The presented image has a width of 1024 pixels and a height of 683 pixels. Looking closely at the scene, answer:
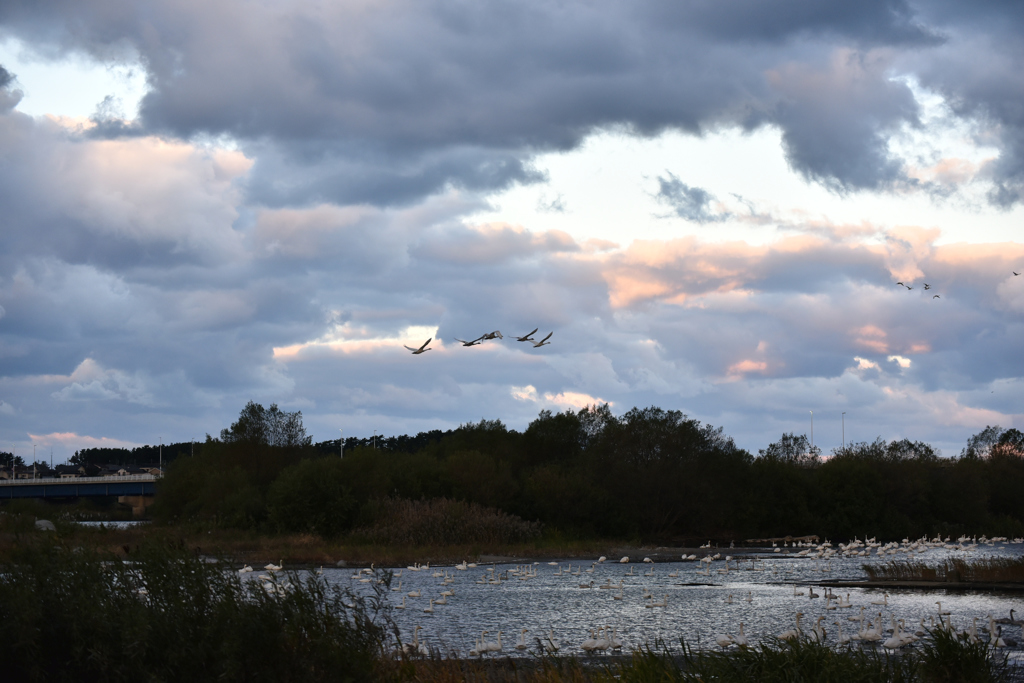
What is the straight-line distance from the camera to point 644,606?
35250 mm

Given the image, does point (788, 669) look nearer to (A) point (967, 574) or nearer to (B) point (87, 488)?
(A) point (967, 574)

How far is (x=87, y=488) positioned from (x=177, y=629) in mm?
161283

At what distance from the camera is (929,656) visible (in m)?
15.5

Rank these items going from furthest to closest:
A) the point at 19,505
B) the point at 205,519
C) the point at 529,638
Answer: the point at 205,519, the point at 19,505, the point at 529,638

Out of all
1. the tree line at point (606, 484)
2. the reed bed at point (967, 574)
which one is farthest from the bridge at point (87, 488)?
the reed bed at point (967, 574)

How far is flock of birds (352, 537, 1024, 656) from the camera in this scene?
21989mm

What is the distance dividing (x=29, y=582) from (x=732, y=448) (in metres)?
88.8

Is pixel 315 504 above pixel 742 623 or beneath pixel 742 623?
above

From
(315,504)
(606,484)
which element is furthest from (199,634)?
(606,484)

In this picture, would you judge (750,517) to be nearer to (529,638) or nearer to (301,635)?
(529,638)

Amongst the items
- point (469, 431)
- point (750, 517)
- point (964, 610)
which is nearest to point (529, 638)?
point (964, 610)

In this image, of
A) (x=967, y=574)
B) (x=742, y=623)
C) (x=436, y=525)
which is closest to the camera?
(x=742, y=623)

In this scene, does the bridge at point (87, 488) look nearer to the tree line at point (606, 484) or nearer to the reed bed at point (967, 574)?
the tree line at point (606, 484)

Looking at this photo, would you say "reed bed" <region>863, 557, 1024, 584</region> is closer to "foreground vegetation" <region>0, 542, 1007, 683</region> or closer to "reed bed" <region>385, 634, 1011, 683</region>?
"reed bed" <region>385, 634, 1011, 683</region>
